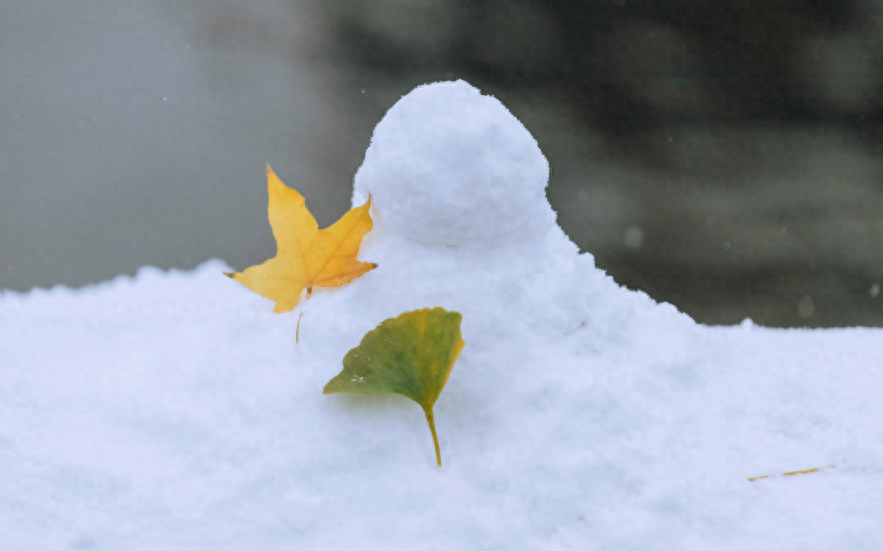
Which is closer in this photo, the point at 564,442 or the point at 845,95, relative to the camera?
the point at 564,442

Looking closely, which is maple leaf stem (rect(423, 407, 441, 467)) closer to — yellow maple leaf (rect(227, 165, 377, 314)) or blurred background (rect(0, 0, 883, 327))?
yellow maple leaf (rect(227, 165, 377, 314))

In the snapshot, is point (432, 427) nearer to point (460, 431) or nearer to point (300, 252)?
point (460, 431)

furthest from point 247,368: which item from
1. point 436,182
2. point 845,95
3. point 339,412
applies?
point 845,95

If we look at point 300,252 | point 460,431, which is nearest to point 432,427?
point 460,431

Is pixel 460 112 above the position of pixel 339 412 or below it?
above

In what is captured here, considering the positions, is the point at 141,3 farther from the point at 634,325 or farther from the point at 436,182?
the point at 634,325

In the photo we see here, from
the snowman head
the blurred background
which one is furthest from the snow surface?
the blurred background
